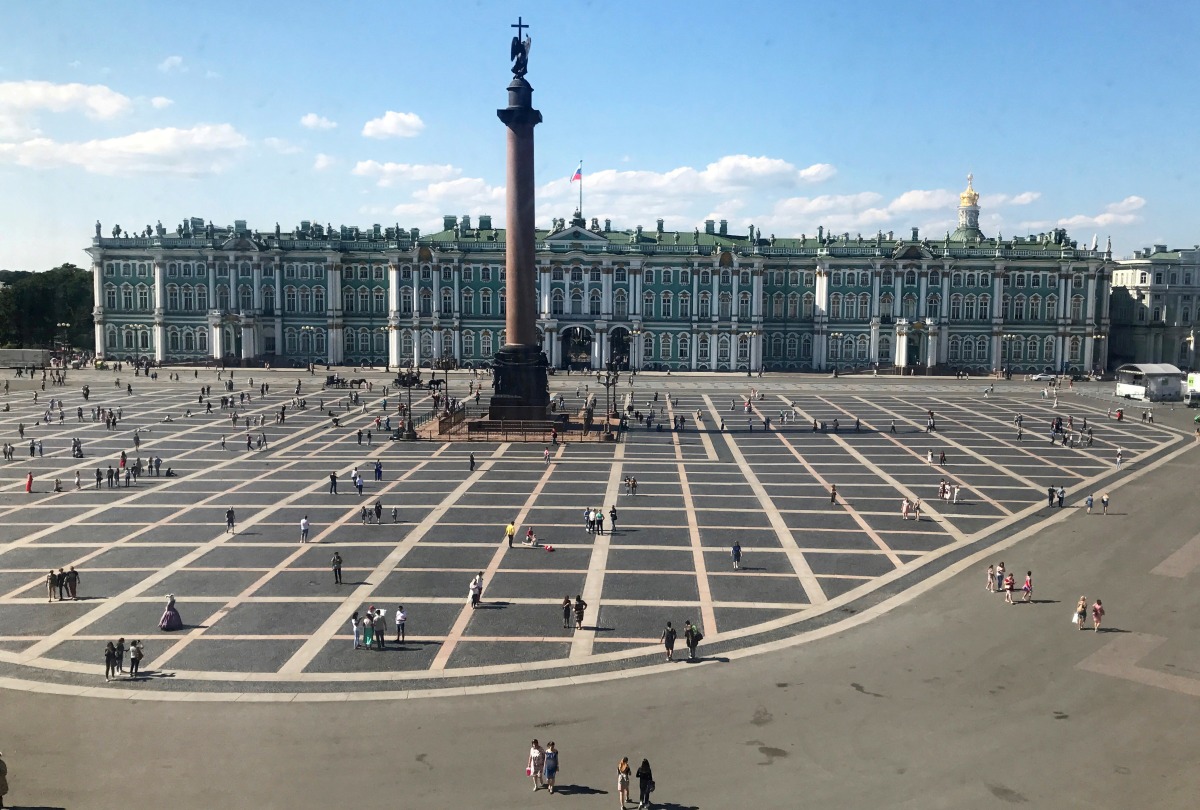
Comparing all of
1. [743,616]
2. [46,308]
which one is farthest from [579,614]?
[46,308]

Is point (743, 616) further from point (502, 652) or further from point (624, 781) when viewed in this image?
point (624, 781)

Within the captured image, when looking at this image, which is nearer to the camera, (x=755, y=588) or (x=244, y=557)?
(x=755, y=588)

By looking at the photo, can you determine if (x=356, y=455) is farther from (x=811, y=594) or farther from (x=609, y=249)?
(x=609, y=249)

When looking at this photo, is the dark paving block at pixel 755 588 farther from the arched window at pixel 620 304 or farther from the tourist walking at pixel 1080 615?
the arched window at pixel 620 304

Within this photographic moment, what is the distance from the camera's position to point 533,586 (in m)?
27.3

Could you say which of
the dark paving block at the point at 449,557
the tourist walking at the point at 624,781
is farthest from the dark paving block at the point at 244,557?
the tourist walking at the point at 624,781

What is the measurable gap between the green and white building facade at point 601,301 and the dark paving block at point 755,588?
81.3 metres

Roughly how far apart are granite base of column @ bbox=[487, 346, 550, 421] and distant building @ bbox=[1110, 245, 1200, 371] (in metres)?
88.2

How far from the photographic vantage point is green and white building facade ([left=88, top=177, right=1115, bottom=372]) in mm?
109562

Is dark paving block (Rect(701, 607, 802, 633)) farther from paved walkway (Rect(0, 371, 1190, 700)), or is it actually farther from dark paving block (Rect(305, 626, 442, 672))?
dark paving block (Rect(305, 626, 442, 672))

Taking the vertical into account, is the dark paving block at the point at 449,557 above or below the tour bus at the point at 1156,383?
below

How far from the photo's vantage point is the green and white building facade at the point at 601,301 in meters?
110

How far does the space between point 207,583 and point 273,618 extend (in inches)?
154

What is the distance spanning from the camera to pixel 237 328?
360 feet
